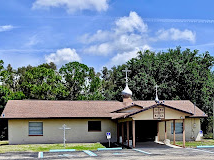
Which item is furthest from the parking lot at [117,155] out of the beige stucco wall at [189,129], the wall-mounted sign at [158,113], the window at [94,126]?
the beige stucco wall at [189,129]

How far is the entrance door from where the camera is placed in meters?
30.2

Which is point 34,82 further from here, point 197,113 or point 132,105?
point 197,113

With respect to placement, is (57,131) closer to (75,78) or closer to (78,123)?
(78,123)

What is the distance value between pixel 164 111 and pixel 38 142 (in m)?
10.8

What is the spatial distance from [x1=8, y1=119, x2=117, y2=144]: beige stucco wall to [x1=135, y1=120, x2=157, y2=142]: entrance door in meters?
2.47

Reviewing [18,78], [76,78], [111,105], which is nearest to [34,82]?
[76,78]

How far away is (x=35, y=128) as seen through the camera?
28125 millimetres

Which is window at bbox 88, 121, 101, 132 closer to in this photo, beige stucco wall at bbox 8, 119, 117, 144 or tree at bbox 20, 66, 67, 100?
beige stucco wall at bbox 8, 119, 117, 144

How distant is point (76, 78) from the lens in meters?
47.2

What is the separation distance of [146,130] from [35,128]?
9.81 meters

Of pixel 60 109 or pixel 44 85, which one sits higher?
pixel 44 85

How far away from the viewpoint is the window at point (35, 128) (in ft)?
91.9

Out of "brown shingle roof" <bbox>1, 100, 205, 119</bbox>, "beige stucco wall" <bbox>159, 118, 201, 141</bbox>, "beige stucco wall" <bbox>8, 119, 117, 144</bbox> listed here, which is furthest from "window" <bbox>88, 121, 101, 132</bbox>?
"beige stucco wall" <bbox>159, 118, 201, 141</bbox>

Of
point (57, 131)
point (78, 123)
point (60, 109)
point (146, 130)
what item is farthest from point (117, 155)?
point (146, 130)
